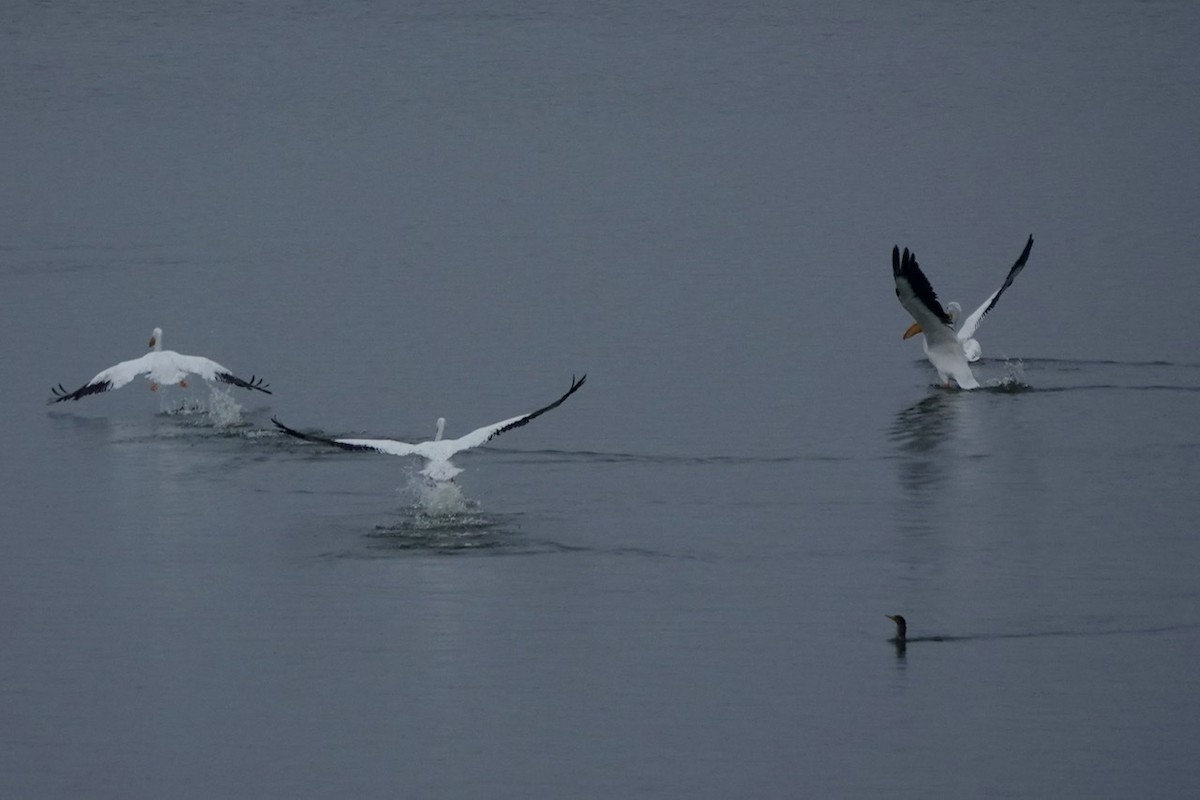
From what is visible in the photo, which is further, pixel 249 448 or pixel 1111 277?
pixel 1111 277

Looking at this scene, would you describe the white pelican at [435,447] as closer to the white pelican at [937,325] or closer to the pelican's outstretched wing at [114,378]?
the pelican's outstretched wing at [114,378]

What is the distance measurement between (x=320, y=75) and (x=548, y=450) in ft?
135

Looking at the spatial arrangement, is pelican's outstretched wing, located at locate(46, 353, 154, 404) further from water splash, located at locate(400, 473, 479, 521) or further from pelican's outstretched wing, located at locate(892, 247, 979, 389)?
pelican's outstretched wing, located at locate(892, 247, 979, 389)

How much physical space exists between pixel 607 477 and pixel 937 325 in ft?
16.7

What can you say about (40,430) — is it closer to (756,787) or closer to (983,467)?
(983,467)

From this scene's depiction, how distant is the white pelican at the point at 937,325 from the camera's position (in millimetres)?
22281

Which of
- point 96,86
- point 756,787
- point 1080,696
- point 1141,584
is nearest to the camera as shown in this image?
point 756,787

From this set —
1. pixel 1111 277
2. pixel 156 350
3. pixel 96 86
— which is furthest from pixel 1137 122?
pixel 156 350

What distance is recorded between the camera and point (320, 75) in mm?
59938

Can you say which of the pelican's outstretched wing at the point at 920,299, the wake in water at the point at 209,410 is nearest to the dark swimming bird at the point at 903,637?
the pelican's outstretched wing at the point at 920,299

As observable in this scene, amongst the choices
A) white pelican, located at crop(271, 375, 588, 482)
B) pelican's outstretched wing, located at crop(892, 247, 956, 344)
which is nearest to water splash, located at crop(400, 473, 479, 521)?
white pelican, located at crop(271, 375, 588, 482)

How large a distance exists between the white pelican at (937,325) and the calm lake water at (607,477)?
352mm

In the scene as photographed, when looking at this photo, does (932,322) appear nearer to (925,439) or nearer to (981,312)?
(981,312)

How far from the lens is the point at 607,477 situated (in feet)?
64.0
